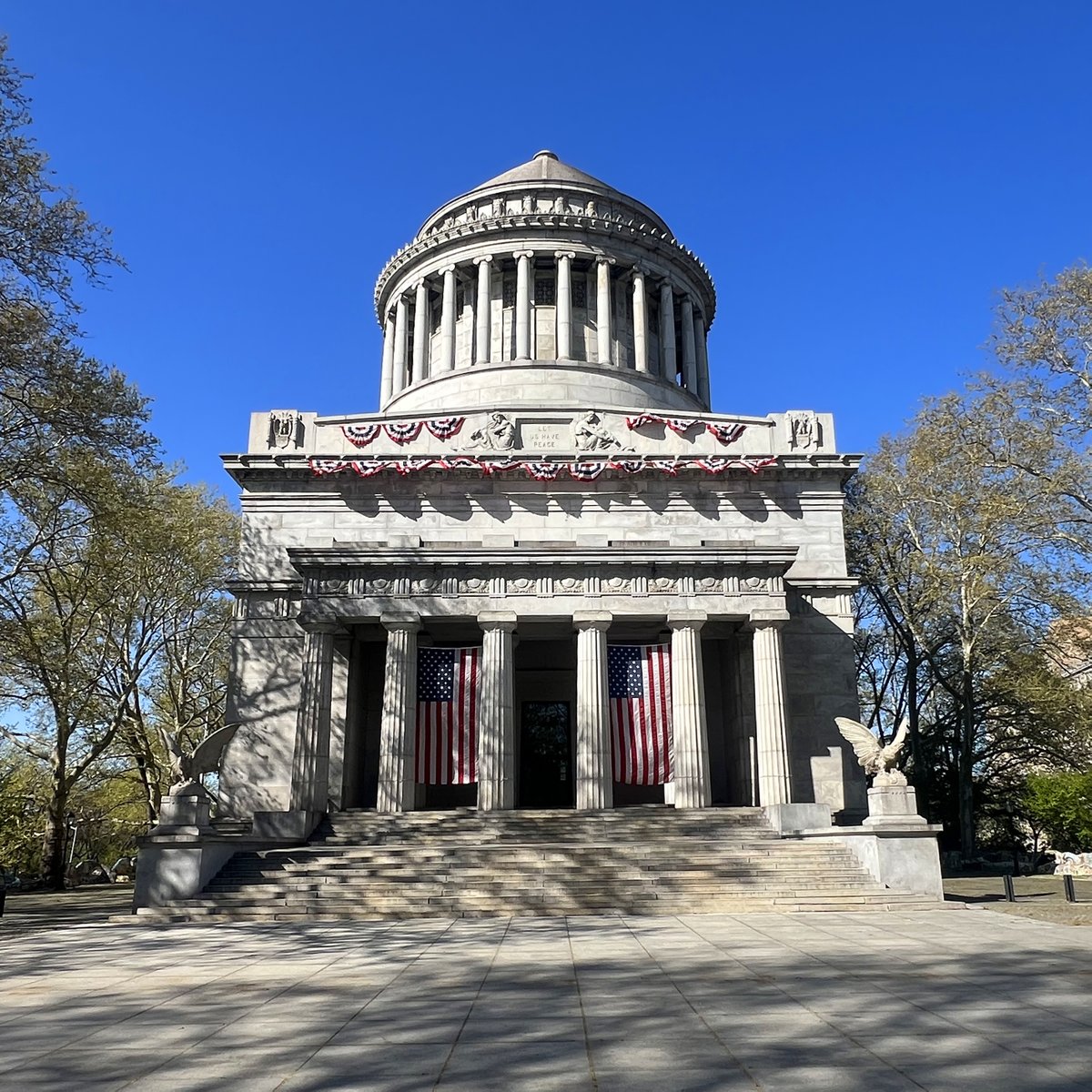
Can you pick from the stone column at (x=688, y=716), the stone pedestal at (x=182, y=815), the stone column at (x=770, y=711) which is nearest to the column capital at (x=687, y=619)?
the stone column at (x=688, y=716)

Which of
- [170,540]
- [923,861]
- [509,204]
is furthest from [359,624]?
[509,204]

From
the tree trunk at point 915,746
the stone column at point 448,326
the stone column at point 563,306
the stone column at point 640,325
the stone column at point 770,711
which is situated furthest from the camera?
the stone column at point 448,326

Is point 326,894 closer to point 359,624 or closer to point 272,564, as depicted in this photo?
point 359,624

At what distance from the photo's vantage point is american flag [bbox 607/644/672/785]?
2517 centimetres

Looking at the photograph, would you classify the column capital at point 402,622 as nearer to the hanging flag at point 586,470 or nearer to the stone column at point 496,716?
the stone column at point 496,716

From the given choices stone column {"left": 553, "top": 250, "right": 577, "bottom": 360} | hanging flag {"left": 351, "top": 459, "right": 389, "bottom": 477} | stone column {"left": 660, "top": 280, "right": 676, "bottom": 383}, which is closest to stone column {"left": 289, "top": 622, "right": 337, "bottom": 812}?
hanging flag {"left": 351, "top": 459, "right": 389, "bottom": 477}

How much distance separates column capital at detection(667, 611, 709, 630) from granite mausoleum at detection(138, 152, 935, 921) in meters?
0.09

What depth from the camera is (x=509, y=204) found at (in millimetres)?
44469

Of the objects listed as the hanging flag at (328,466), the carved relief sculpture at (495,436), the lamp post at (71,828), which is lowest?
the lamp post at (71,828)

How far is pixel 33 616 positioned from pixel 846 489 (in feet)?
112

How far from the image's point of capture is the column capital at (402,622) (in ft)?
84.1

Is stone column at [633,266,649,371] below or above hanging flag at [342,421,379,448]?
above

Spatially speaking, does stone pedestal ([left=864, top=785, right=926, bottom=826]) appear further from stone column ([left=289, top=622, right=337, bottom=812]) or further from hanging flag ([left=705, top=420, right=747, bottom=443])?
hanging flag ([left=705, top=420, right=747, bottom=443])

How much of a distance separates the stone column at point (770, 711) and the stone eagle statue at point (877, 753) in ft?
9.64
